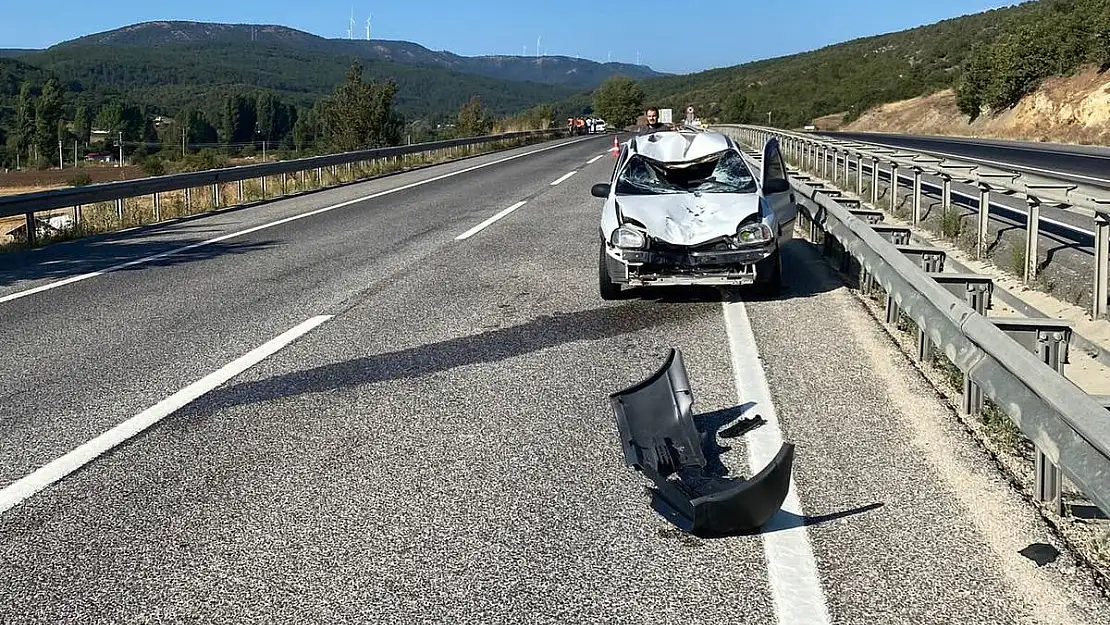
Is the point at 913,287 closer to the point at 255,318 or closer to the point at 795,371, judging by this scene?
the point at 795,371

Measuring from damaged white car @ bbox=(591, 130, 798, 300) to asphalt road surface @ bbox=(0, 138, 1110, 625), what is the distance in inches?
13.3

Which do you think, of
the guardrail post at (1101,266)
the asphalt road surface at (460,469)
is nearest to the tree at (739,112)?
the guardrail post at (1101,266)

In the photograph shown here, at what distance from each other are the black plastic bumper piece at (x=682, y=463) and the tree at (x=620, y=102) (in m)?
113

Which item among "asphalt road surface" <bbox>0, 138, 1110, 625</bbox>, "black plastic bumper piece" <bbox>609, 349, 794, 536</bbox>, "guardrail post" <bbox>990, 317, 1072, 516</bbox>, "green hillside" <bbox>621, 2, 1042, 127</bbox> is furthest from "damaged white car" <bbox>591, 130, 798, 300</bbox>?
"green hillside" <bbox>621, 2, 1042, 127</bbox>

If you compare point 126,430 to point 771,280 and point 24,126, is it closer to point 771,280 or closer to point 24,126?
point 771,280

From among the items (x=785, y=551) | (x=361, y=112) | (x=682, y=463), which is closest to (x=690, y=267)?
(x=682, y=463)

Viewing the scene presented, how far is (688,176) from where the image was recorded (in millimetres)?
10508

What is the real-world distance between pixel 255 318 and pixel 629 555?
5.67 metres

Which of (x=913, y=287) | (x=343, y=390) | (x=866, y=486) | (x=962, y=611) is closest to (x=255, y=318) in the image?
(x=343, y=390)

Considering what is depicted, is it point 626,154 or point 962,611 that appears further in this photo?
point 626,154

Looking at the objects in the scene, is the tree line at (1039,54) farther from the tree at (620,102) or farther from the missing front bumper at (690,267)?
the tree at (620,102)

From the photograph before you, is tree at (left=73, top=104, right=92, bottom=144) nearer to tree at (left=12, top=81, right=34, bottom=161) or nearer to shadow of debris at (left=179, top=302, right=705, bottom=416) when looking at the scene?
tree at (left=12, top=81, right=34, bottom=161)

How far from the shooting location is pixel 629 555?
13.5 feet

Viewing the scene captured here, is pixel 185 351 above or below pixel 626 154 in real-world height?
below
